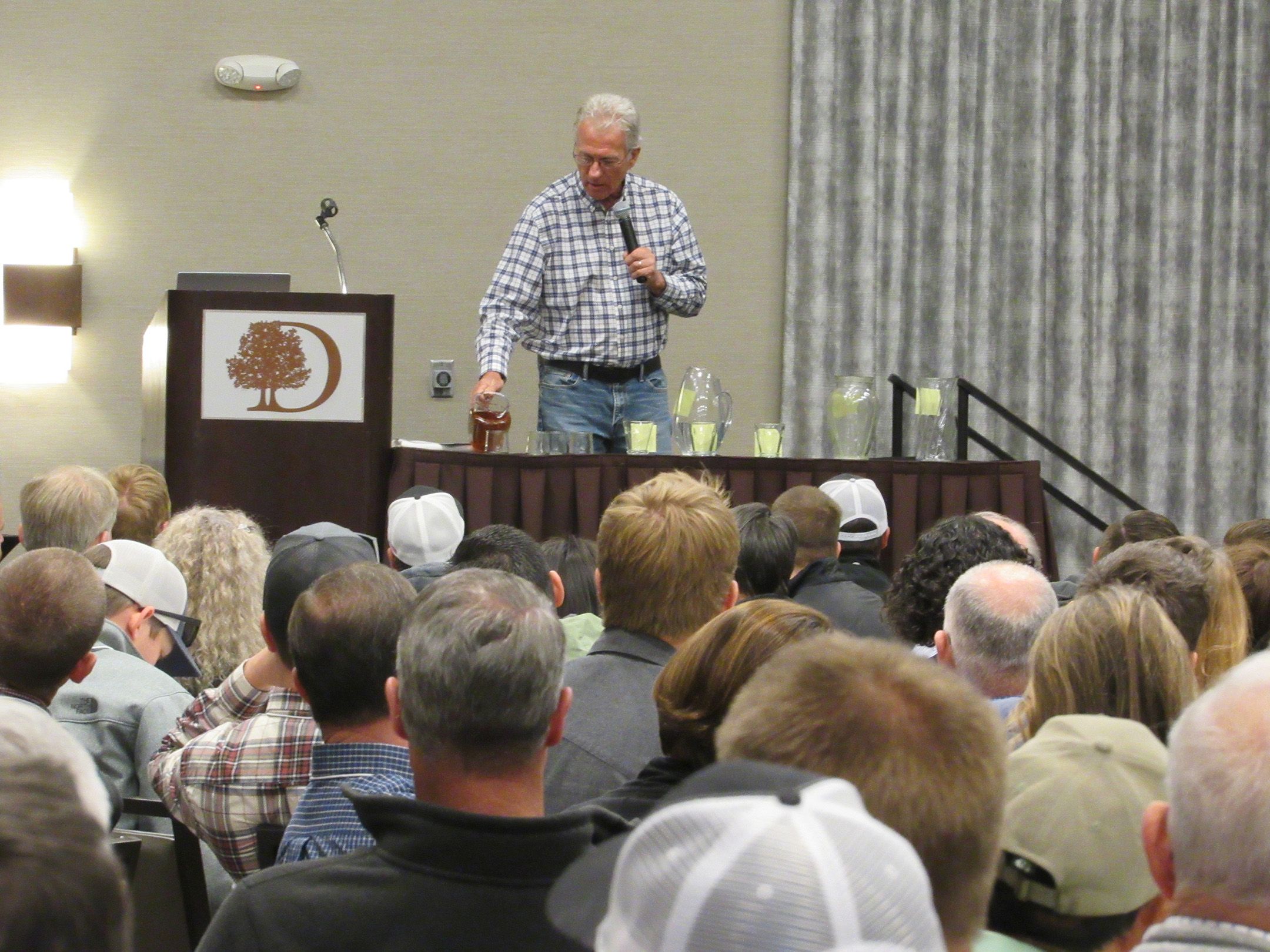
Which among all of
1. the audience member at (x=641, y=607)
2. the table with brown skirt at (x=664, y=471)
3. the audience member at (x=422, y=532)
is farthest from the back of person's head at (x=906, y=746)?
the table with brown skirt at (x=664, y=471)

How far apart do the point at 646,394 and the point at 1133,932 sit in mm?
3564

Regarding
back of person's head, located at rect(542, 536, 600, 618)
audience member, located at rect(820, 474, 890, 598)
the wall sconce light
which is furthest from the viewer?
the wall sconce light

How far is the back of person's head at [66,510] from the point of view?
10.2 ft

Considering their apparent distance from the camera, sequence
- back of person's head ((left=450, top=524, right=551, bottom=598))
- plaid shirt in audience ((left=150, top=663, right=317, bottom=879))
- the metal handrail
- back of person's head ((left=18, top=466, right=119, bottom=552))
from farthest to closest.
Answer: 1. the metal handrail
2. back of person's head ((left=18, top=466, right=119, bottom=552))
3. back of person's head ((left=450, top=524, right=551, bottom=598))
4. plaid shirt in audience ((left=150, top=663, right=317, bottom=879))

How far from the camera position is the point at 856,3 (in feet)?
21.8

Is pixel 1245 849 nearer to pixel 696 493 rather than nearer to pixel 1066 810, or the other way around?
pixel 1066 810

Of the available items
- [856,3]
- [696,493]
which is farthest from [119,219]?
[696,493]

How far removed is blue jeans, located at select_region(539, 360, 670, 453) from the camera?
15.2 ft

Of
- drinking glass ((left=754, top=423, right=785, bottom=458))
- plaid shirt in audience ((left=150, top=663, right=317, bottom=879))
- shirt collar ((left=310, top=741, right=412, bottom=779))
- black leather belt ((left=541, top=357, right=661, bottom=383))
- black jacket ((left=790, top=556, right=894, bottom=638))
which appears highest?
black leather belt ((left=541, top=357, right=661, bottom=383))

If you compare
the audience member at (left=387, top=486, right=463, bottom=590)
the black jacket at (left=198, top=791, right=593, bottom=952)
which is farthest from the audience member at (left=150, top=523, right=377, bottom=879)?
the audience member at (left=387, top=486, right=463, bottom=590)

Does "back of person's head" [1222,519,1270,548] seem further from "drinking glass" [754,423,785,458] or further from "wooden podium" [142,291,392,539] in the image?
"wooden podium" [142,291,392,539]

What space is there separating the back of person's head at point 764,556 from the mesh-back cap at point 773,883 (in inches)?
85.3

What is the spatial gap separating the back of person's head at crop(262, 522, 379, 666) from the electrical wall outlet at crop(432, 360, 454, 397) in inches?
170

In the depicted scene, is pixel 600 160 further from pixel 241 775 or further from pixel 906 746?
pixel 906 746
